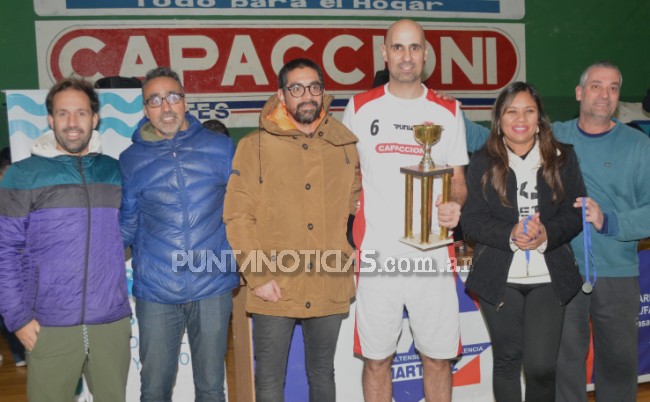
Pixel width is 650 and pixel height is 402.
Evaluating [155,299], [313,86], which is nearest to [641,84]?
[313,86]

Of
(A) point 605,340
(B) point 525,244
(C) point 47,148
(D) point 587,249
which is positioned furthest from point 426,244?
(C) point 47,148

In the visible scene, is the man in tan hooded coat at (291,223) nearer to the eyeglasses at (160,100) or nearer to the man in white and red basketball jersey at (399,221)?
the man in white and red basketball jersey at (399,221)

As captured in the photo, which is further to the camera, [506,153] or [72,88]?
[506,153]

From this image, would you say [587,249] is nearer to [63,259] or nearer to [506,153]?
[506,153]

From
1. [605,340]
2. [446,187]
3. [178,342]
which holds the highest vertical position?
[446,187]

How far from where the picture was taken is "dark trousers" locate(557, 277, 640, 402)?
8.24 feet

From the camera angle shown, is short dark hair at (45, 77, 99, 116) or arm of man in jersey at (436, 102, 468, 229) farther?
arm of man in jersey at (436, 102, 468, 229)

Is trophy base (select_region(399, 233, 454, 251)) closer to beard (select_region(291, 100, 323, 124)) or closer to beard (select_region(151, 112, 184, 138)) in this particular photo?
beard (select_region(291, 100, 323, 124))

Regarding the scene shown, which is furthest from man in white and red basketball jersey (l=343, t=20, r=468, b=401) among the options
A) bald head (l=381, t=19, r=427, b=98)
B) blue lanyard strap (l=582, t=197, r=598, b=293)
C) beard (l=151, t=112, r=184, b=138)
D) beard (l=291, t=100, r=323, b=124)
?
beard (l=151, t=112, r=184, b=138)

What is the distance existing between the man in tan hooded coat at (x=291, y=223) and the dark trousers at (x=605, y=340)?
40.7 inches

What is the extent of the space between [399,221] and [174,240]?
944 mm

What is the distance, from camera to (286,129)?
2.38 meters

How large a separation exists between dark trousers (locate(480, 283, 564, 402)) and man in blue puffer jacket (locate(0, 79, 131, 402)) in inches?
61.3

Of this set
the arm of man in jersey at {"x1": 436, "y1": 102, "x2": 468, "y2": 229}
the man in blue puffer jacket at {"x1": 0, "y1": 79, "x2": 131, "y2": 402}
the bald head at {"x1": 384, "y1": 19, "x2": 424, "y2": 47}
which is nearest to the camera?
the man in blue puffer jacket at {"x1": 0, "y1": 79, "x2": 131, "y2": 402}
